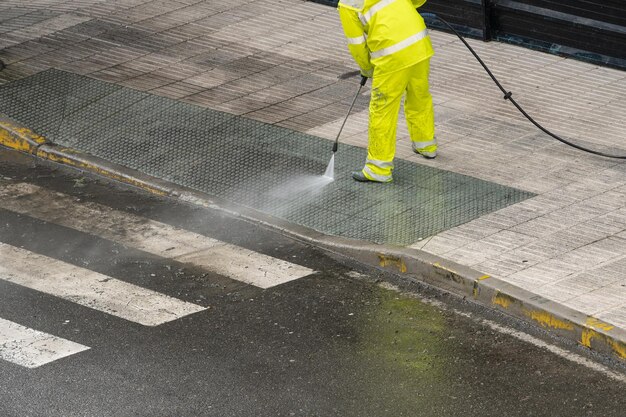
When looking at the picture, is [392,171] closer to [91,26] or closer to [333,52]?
[333,52]

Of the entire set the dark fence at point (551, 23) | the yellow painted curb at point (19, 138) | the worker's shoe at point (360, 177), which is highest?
the dark fence at point (551, 23)

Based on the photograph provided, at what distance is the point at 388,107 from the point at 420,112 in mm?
554

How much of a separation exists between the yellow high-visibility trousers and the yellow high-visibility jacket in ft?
0.33

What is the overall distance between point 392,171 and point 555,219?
1.58 m

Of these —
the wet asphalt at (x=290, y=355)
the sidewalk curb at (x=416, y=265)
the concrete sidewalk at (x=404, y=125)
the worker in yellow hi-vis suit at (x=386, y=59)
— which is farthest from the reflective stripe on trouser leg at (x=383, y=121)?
the wet asphalt at (x=290, y=355)

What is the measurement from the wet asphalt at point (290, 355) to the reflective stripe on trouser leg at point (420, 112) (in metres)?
1.70

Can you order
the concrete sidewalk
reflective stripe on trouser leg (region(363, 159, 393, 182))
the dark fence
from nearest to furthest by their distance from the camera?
the concrete sidewalk, reflective stripe on trouser leg (region(363, 159, 393, 182)), the dark fence

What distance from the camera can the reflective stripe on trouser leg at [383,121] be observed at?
36.0 feet

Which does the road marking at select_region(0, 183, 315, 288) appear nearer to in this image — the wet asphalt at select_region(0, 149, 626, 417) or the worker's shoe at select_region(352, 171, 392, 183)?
the wet asphalt at select_region(0, 149, 626, 417)

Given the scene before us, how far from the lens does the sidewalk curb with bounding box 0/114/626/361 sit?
28.9ft

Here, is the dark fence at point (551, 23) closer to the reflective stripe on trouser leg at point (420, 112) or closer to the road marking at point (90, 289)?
the reflective stripe on trouser leg at point (420, 112)

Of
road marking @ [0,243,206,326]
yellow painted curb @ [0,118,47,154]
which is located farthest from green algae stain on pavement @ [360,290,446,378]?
yellow painted curb @ [0,118,47,154]

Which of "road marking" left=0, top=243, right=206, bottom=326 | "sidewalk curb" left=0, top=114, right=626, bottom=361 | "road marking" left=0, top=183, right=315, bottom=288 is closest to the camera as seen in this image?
"sidewalk curb" left=0, top=114, right=626, bottom=361

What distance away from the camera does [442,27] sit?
48.0 feet
